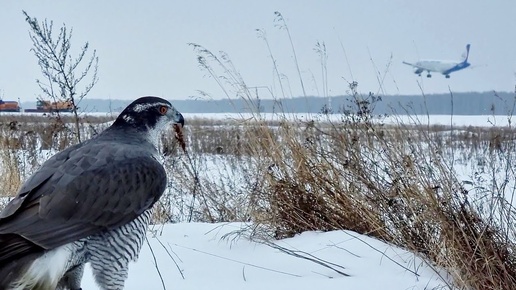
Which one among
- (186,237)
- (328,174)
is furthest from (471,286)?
(186,237)

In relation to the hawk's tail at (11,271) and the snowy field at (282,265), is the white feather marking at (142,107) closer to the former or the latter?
the snowy field at (282,265)

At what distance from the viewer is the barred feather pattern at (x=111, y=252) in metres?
3.32

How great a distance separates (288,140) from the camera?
5.09 m

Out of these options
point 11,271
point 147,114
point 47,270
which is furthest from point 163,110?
point 11,271

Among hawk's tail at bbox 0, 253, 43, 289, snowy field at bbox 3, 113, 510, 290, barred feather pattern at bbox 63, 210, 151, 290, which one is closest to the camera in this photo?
hawk's tail at bbox 0, 253, 43, 289

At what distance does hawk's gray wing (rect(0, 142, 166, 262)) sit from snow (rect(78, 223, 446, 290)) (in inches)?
34.3

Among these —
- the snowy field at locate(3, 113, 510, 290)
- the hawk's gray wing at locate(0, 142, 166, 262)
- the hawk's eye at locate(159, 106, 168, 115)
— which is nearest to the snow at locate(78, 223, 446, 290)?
the snowy field at locate(3, 113, 510, 290)

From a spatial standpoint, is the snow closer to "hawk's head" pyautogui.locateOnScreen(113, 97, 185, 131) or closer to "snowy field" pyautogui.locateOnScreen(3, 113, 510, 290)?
"snowy field" pyautogui.locateOnScreen(3, 113, 510, 290)

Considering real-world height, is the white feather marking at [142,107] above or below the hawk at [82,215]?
above

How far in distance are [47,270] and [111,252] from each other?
0.33 m

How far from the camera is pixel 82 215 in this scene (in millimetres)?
3201

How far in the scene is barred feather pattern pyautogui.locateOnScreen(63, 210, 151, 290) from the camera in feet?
10.9

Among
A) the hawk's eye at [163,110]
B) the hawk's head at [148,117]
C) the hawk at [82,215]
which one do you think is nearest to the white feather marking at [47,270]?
the hawk at [82,215]

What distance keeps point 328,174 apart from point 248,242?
72 cm
